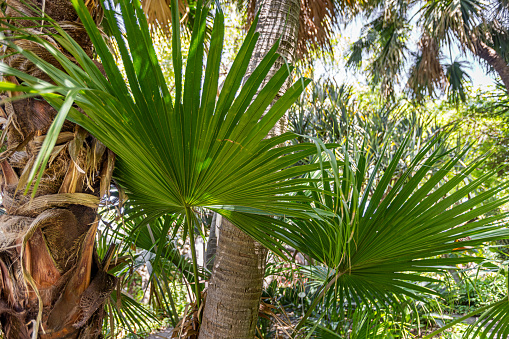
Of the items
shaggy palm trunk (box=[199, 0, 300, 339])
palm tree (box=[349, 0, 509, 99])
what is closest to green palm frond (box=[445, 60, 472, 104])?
palm tree (box=[349, 0, 509, 99])

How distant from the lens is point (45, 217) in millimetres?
826

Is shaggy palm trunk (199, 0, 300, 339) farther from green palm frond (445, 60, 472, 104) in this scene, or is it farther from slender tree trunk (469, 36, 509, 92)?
green palm frond (445, 60, 472, 104)

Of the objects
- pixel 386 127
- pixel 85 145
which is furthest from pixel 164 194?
pixel 386 127

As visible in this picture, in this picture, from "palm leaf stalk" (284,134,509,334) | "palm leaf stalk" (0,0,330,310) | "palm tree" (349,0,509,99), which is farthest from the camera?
"palm tree" (349,0,509,99)

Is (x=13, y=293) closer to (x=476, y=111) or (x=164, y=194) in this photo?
(x=164, y=194)

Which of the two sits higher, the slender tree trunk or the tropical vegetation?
the slender tree trunk

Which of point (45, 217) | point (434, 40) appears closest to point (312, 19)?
point (45, 217)

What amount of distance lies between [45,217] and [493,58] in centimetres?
797

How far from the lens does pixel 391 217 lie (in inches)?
43.8

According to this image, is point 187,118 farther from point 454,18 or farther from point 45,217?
point 454,18

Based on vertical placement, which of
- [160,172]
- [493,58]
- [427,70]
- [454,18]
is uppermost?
[493,58]

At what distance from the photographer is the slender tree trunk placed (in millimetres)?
6367

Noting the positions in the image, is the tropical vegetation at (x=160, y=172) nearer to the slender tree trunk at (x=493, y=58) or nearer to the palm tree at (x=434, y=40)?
the palm tree at (x=434, y=40)

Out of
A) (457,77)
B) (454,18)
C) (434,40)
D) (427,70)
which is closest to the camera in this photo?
(454,18)
